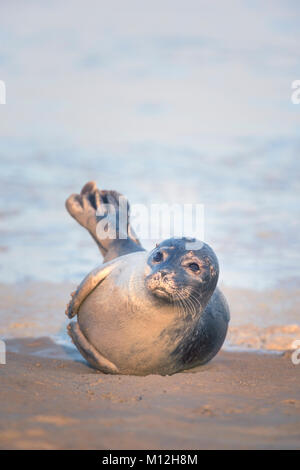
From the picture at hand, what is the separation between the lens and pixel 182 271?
12.4 ft

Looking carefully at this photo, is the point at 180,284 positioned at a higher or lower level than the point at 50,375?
higher

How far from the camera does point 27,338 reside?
596 cm

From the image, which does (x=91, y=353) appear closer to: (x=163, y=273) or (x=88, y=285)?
(x=88, y=285)

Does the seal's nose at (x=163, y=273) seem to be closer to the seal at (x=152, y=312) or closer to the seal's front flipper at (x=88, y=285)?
the seal at (x=152, y=312)

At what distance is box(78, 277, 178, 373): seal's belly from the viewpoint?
3977 millimetres

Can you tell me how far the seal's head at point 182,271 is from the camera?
3701 millimetres

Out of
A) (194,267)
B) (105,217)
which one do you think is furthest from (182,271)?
(105,217)

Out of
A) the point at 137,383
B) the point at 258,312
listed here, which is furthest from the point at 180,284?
the point at 258,312

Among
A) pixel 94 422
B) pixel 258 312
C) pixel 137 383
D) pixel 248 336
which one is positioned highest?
pixel 258 312

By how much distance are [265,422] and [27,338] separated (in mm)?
3644

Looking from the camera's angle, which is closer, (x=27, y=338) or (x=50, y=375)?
(x=50, y=375)

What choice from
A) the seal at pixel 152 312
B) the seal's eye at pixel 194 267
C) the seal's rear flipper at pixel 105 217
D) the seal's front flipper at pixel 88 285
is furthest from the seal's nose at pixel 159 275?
the seal's rear flipper at pixel 105 217

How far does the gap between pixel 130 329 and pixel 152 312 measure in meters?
0.23
